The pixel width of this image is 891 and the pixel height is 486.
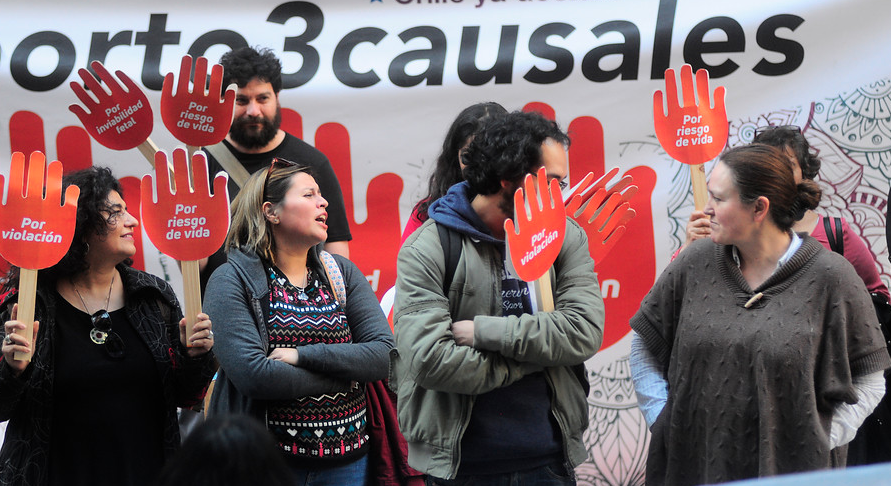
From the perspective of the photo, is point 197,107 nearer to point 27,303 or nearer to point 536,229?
point 27,303

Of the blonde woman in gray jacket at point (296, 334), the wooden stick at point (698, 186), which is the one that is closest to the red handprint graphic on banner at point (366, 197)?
the blonde woman in gray jacket at point (296, 334)

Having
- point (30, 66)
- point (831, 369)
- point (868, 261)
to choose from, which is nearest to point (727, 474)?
point (831, 369)

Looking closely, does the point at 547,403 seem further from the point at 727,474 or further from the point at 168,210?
the point at 168,210

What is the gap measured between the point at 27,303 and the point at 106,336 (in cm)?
26

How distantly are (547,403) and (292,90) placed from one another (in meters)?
2.09

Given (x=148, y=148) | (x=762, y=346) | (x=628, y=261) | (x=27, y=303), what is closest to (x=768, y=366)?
(x=762, y=346)

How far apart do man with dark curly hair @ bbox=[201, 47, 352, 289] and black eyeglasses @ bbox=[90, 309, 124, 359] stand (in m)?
1.01

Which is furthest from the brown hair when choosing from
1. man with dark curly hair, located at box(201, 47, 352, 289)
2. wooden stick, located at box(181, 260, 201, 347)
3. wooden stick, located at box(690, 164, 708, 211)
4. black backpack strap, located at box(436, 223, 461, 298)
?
man with dark curly hair, located at box(201, 47, 352, 289)

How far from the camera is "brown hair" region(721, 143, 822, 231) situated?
250 centimetres

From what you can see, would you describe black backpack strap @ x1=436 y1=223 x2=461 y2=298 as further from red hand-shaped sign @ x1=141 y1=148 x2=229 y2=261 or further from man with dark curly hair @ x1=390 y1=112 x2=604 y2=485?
red hand-shaped sign @ x1=141 y1=148 x2=229 y2=261

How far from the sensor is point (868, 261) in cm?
309

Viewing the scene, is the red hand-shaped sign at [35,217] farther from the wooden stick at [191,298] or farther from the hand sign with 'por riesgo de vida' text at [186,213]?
the wooden stick at [191,298]

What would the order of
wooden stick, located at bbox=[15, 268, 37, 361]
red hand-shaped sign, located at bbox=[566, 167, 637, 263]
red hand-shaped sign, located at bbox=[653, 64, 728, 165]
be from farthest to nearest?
red hand-shaped sign, located at bbox=[653, 64, 728, 165] → red hand-shaped sign, located at bbox=[566, 167, 637, 263] → wooden stick, located at bbox=[15, 268, 37, 361]

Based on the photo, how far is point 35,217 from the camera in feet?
8.24
